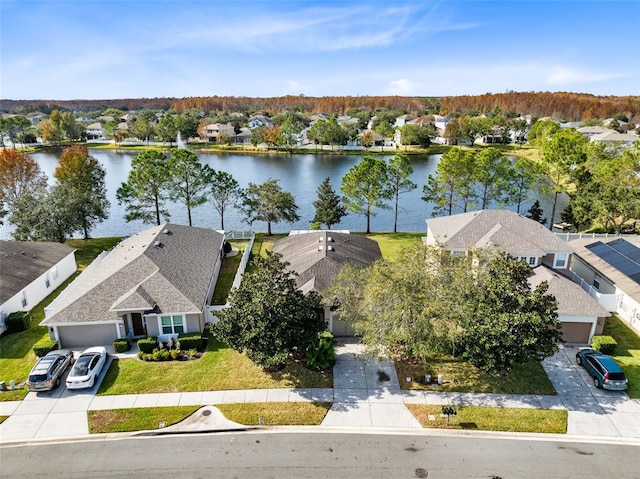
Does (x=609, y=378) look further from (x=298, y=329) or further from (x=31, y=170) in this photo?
(x=31, y=170)

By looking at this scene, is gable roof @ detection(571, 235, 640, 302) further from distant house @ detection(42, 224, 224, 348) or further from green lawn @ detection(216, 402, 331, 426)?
distant house @ detection(42, 224, 224, 348)

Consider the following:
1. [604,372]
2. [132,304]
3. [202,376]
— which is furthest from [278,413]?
[604,372]

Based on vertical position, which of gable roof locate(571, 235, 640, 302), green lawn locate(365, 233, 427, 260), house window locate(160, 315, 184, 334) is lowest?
green lawn locate(365, 233, 427, 260)

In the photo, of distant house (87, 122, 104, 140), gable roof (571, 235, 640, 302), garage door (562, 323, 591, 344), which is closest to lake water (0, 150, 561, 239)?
gable roof (571, 235, 640, 302)

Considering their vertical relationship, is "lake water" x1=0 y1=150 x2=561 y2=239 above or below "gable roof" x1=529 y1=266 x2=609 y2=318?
below

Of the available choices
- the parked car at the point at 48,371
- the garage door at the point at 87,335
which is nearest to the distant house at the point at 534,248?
the garage door at the point at 87,335

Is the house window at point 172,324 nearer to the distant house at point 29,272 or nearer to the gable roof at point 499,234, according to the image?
the distant house at point 29,272

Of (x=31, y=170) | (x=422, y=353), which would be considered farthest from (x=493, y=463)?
(x=31, y=170)
